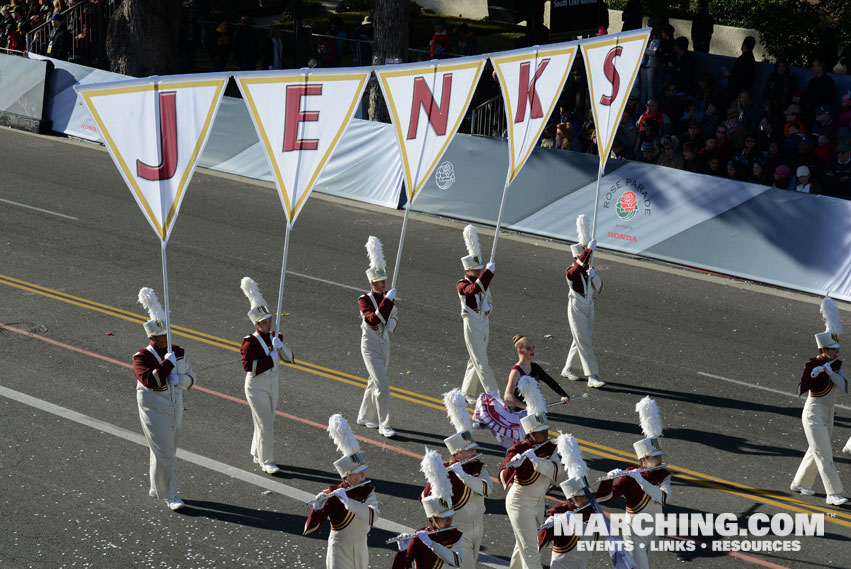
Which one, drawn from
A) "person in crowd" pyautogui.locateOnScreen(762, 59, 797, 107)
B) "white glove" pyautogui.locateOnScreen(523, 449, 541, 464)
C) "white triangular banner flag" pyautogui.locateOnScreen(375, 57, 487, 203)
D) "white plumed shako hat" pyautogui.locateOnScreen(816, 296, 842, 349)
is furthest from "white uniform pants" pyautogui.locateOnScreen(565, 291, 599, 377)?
"person in crowd" pyautogui.locateOnScreen(762, 59, 797, 107)

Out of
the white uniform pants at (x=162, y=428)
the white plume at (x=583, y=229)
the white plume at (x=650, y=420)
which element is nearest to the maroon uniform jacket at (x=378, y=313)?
the white uniform pants at (x=162, y=428)

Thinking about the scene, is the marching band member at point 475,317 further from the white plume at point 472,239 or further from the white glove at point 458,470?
the white glove at point 458,470

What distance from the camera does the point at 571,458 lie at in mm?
8508

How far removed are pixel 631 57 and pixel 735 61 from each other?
33.2ft

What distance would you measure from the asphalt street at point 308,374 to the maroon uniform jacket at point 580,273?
1.22m

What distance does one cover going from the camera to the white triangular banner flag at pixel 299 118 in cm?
1107

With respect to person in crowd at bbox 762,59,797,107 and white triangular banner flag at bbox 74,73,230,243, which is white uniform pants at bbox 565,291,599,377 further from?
person in crowd at bbox 762,59,797,107

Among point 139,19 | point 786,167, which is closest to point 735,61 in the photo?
point 786,167

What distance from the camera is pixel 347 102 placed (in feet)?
37.6

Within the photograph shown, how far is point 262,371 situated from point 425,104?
3.73m

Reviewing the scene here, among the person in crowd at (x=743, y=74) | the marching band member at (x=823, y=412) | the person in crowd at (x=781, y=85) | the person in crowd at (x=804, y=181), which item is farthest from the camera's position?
the person in crowd at (x=743, y=74)

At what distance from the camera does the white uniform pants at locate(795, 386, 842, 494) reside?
11.0m

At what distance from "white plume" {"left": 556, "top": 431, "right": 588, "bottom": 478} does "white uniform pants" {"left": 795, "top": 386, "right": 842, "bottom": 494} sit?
146 inches

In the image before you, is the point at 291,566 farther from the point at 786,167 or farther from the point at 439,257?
the point at 786,167
